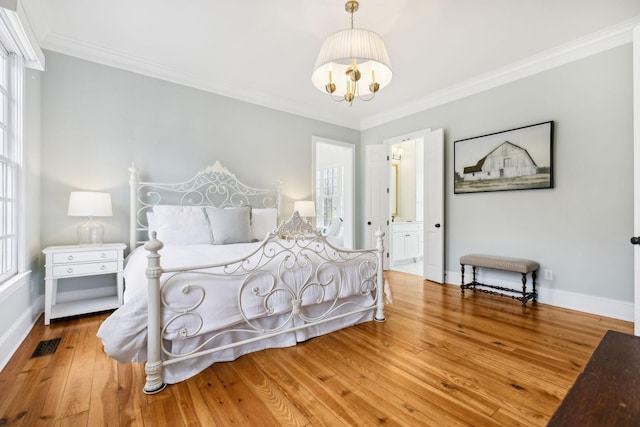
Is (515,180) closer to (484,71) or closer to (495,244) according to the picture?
(495,244)

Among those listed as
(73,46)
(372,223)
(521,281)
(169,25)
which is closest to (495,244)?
(521,281)

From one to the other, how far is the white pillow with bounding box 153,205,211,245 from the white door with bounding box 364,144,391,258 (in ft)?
9.53

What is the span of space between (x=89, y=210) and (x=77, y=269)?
555 millimetres

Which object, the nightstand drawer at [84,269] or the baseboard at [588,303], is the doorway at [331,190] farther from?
the nightstand drawer at [84,269]

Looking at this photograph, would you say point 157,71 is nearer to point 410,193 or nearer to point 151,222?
point 151,222

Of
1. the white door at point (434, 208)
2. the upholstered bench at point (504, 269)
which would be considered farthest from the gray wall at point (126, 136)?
the upholstered bench at point (504, 269)

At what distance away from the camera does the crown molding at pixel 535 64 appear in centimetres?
277

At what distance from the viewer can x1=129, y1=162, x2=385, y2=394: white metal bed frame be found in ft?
5.47

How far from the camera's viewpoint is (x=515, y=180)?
11.4 feet

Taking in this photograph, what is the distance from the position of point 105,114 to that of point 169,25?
125 centimetres

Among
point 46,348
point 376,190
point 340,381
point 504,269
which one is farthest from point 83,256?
point 504,269

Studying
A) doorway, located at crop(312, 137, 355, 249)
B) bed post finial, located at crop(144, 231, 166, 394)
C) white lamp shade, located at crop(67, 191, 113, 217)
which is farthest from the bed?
doorway, located at crop(312, 137, 355, 249)

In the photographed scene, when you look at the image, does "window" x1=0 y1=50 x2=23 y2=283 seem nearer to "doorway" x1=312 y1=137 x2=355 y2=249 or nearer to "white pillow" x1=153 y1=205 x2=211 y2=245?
"white pillow" x1=153 y1=205 x2=211 y2=245

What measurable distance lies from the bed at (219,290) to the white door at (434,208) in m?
1.82
